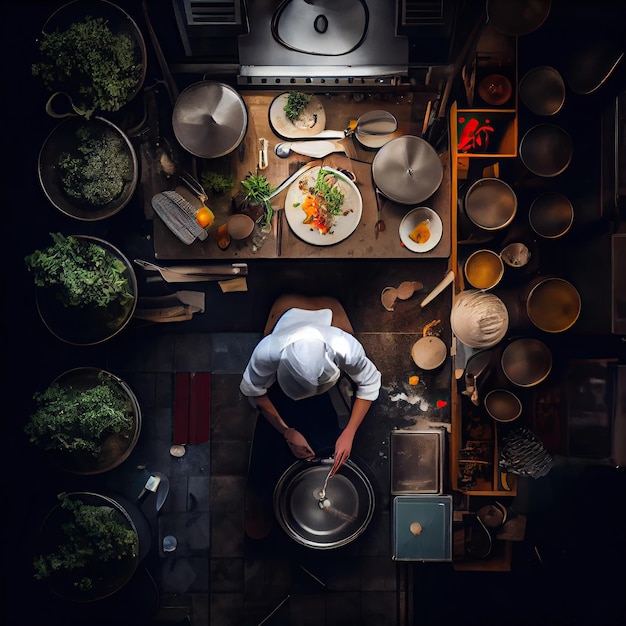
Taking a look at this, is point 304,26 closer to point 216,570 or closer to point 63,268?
point 63,268

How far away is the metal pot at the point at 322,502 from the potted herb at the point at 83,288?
1.53 meters

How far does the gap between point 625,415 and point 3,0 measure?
4972mm

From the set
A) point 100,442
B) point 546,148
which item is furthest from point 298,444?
point 546,148

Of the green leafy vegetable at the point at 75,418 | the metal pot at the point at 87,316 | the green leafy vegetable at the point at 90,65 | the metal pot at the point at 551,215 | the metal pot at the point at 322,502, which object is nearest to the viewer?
the green leafy vegetable at the point at 90,65

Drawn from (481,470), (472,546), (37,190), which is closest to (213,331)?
(37,190)

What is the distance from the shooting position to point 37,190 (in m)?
3.73

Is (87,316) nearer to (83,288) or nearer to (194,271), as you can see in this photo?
(83,288)

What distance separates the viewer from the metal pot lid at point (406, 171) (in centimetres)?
341

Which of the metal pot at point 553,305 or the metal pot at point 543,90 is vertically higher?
the metal pot at point 543,90

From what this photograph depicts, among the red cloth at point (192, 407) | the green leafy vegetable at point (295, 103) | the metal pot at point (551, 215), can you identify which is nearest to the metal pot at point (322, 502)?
the red cloth at point (192, 407)

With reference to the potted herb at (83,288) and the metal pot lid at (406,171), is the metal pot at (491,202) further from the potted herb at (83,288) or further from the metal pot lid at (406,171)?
the potted herb at (83,288)

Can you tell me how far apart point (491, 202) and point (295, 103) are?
1.46 metres

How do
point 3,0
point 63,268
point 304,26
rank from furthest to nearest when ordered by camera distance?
point 3,0 → point 304,26 → point 63,268

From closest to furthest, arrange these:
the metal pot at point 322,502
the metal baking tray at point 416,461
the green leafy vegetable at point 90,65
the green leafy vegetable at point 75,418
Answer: the green leafy vegetable at point 90,65
the green leafy vegetable at point 75,418
the metal pot at point 322,502
the metal baking tray at point 416,461
